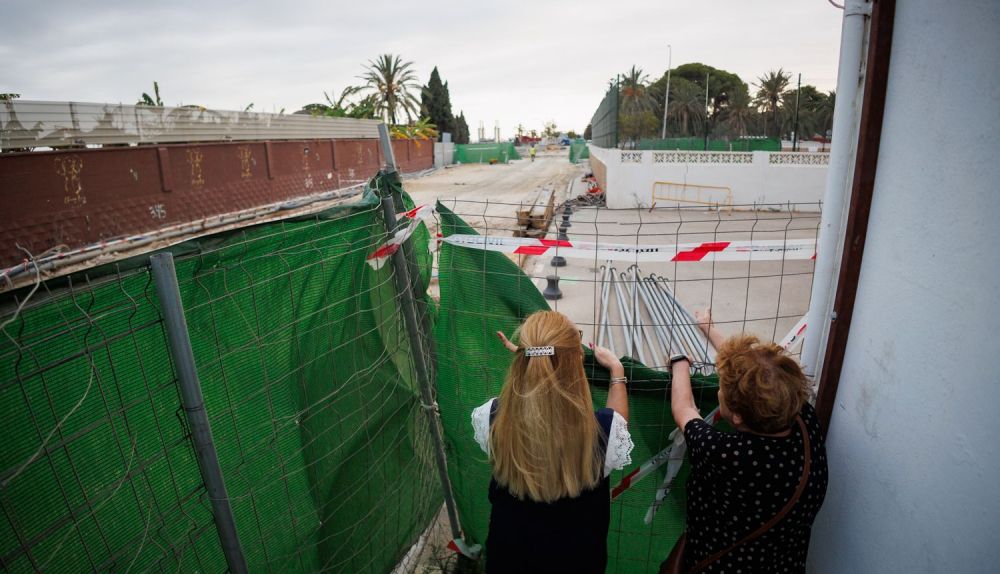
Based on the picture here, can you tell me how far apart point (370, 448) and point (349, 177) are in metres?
27.2

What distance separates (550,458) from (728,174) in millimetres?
18146

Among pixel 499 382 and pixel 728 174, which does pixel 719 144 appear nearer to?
pixel 728 174

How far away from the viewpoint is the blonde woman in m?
1.67

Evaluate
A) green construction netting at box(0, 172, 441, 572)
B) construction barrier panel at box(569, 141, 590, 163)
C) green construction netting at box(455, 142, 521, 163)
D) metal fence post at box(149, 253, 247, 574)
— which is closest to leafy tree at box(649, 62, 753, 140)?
construction barrier panel at box(569, 141, 590, 163)

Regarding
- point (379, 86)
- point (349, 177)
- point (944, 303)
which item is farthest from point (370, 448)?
point (379, 86)

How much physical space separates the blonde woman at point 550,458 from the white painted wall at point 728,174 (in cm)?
1677

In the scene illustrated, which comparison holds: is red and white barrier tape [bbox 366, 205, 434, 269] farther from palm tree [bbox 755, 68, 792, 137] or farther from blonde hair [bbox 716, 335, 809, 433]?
palm tree [bbox 755, 68, 792, 137]

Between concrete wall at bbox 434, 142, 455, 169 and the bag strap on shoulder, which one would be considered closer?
the bag strap on shoulder

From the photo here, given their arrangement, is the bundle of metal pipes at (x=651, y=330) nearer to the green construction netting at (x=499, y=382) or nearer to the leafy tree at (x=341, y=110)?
the green construction netting at (x=499, y=382)

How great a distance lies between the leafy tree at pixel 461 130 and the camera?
228 ft

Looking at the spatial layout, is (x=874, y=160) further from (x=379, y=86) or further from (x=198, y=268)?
(x=379, y=86)

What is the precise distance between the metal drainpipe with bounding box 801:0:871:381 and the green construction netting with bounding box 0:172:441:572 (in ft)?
5.97

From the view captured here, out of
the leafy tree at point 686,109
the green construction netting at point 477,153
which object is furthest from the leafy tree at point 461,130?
the leafy tree at point 686,109

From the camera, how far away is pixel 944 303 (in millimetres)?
1535
